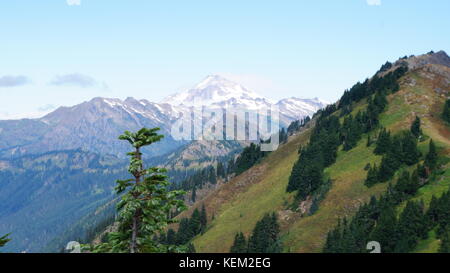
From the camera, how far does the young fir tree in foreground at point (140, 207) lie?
22.7 meters

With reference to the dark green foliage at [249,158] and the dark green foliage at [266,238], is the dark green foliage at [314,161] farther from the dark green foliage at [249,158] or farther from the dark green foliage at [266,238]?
the dark green foliage at [249,158]

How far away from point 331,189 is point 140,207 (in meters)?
83.4

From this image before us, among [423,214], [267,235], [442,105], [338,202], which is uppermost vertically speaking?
[442,105]

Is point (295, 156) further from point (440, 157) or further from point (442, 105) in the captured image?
point (440, 157)

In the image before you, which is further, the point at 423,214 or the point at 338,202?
the point at 338,202

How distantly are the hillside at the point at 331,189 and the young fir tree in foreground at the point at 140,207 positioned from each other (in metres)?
51.1

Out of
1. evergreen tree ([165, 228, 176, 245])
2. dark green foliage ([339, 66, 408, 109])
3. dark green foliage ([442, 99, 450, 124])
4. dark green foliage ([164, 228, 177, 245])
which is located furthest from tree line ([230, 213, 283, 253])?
dark green foliage ([339, 66, 408, 109])

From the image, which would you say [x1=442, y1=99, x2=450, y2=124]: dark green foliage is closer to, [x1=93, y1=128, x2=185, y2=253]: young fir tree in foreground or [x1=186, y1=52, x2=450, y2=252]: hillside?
[x1=186, y1=52, x2=450, y2=252]: hillside

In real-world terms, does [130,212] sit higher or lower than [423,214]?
higher

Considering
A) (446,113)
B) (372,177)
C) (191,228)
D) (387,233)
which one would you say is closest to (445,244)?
(387,233)
